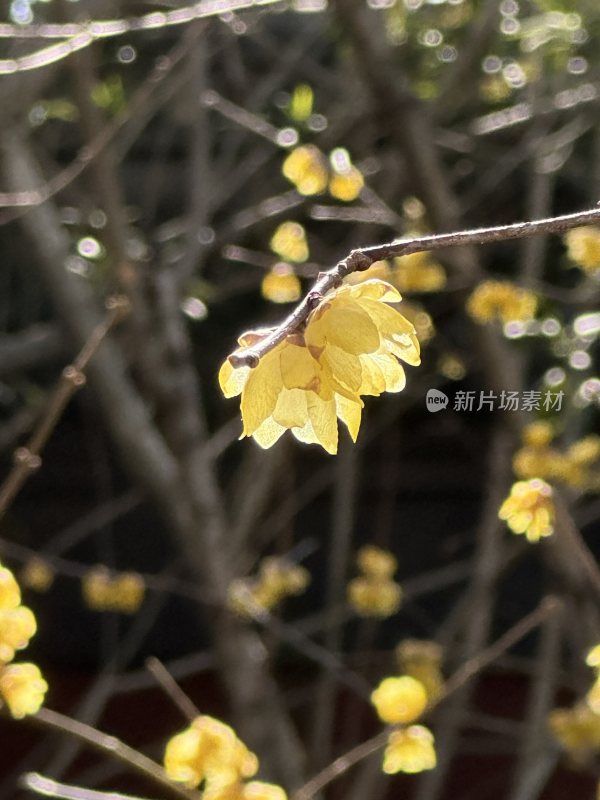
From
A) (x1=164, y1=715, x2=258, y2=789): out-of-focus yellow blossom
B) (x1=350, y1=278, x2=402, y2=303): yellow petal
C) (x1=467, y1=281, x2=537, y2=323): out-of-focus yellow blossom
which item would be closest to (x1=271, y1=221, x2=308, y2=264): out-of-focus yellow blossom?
(x1=467, y1=281, x2=537, y2=323): out-of-focus yellow blossom

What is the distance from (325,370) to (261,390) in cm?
4

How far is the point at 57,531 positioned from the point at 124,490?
0.27 m

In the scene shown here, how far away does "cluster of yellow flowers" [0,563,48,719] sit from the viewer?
2.82 ft

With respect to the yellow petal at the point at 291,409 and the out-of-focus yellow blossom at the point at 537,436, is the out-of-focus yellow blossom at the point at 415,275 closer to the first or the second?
the out-of-focus yellow blossom at the point at 537,436

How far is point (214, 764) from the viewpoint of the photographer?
102 centimetres

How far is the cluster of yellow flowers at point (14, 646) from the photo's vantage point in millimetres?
859

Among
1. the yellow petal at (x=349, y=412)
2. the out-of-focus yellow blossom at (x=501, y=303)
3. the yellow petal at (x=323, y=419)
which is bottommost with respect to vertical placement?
the yellow petal at (x=323, y=419)

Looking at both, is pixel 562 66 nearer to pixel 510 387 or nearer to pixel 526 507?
pixel 510 387

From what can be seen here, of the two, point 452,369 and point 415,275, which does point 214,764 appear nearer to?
point 415,275

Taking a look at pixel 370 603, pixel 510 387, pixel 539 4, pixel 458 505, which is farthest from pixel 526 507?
pixel 458 505

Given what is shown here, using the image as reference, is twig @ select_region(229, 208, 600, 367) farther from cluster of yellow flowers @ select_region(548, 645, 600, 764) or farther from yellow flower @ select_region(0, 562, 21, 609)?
cluster of yellow flowers @ select_region(548, 645, 600, 764)

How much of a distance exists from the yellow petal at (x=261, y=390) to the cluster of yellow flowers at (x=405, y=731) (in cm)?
66

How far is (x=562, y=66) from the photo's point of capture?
2.18 metres

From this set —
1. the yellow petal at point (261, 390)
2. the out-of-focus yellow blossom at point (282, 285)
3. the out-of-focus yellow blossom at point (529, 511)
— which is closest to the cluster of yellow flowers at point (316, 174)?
the out-of-focus yellow blossom at point (282, 285)
